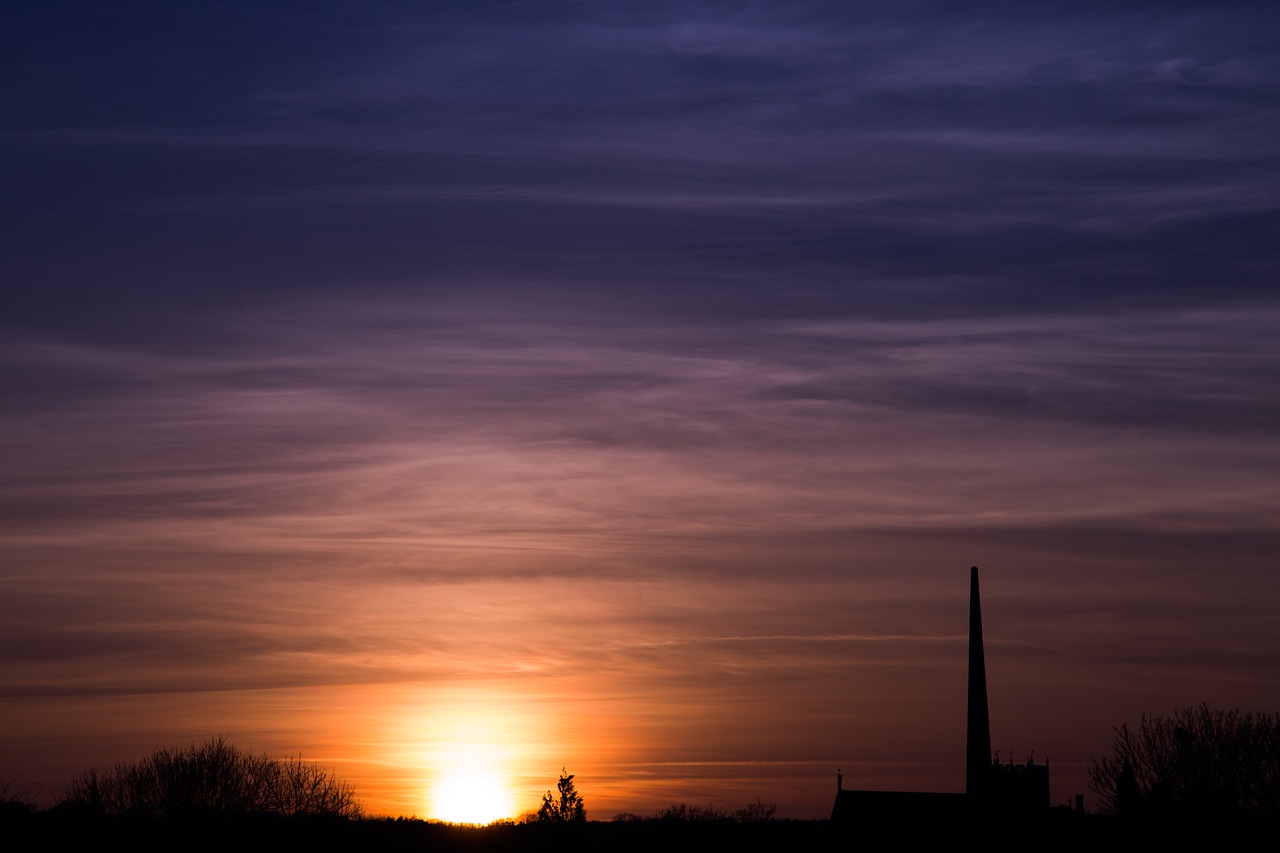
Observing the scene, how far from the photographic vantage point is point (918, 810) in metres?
166

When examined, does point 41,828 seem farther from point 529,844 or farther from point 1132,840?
point 1132,840

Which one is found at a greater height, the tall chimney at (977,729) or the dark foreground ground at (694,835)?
the tall chimney at (977,729)

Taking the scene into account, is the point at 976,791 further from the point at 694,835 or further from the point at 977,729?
the point at 694,835

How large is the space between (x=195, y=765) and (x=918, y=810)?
7762 centimetres

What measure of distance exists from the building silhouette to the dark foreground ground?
3921mm

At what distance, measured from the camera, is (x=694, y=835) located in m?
144

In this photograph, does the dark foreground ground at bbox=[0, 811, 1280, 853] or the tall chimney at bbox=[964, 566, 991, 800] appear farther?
the tall chimney at bbox=[964, 566, 991, 800]

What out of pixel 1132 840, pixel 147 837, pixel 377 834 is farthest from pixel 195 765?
pixel 1132 840

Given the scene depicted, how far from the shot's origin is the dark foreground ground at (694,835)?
338 ft

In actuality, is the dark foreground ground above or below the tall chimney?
below

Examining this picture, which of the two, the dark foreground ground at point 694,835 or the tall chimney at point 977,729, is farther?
the tall chimney at point 977,729

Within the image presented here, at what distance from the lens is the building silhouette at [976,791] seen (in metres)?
163

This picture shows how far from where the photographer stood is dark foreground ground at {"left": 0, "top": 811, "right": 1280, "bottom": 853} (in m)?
103

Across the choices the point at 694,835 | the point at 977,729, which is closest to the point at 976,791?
the point at 977,729
